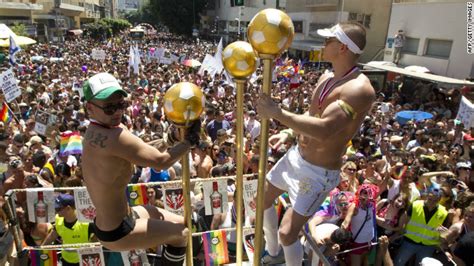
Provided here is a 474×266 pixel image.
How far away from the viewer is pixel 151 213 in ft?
11.1

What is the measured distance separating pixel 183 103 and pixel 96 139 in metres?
0.73

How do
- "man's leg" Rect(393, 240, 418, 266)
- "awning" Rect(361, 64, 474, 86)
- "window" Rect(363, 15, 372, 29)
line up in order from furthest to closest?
"window" Rect(363, 15, 372, 29), "awning" Rect(361, 64, 474, 86), "man's leg" Rect(393, 240, 418, 266)

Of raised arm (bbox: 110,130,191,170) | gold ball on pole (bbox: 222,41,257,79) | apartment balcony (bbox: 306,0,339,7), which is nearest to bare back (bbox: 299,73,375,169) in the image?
gold ball on pole (bbox: 222,41,257,79)

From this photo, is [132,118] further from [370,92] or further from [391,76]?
[391,76]

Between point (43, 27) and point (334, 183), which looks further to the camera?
point (43, 27)

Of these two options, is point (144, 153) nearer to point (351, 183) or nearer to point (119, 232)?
point (119, 232)

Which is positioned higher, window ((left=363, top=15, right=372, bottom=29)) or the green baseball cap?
window ((left=363, top=15, right=372, bottom=29))

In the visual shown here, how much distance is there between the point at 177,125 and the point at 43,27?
56700 mm

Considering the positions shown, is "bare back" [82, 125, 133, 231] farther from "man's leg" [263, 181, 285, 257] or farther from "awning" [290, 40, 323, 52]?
"awning" [290, 40, 323, 52]

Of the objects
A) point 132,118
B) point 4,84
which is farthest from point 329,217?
point 4,84

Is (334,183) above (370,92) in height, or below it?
below

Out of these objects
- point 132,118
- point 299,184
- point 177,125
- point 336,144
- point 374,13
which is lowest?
point 132,118

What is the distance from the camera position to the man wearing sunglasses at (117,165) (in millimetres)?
2645

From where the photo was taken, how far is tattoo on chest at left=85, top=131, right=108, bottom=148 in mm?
2688
